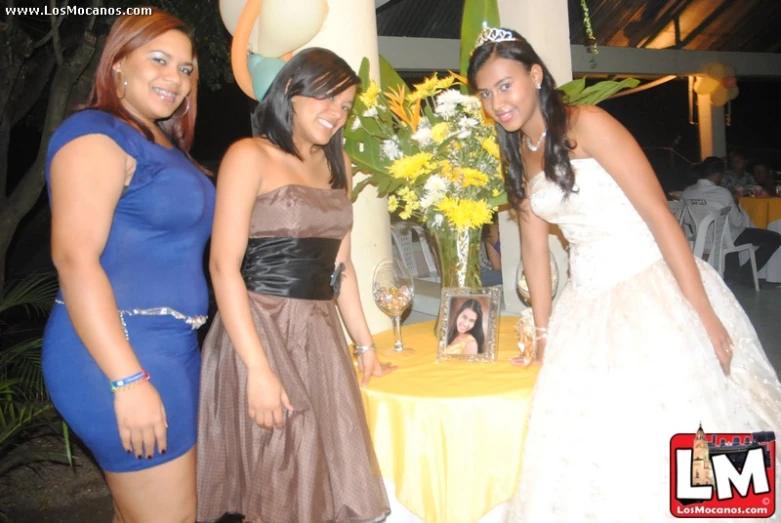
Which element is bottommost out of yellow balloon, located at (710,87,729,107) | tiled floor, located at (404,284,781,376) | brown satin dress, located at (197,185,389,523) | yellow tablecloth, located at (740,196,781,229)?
tiled floor, located at (404,284,781,376)

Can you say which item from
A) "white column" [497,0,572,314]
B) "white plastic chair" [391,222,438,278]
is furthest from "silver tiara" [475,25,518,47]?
"white plastic chair" [391,222,438,278]

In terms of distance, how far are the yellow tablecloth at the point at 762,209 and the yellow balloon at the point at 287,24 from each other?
7.24 metres

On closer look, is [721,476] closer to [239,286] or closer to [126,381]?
[239,286]

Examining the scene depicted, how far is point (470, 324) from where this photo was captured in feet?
7.18

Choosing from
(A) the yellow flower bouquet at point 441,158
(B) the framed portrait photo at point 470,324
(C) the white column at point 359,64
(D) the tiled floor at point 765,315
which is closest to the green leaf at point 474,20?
(A) the yellow flower bouquet at point 441,158

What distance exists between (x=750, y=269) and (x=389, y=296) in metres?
7.02

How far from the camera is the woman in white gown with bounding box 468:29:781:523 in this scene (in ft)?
5.92

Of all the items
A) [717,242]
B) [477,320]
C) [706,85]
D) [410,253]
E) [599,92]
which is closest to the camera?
[477,320]

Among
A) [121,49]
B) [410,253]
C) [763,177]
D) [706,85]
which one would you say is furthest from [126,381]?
[706,85]

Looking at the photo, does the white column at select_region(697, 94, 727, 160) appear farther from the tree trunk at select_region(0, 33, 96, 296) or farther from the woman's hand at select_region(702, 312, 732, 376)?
the woman's hand at select_region(702, 312, 732, 376)

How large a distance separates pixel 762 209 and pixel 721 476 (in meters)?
7.50

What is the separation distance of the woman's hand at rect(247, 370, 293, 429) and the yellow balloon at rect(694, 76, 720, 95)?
12.6 meters

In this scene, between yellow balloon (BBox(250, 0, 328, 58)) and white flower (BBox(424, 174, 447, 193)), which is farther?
yellow balloon (BBox(250, 0, 328, 58))

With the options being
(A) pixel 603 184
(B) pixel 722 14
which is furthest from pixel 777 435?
(B) pixel 722 14
